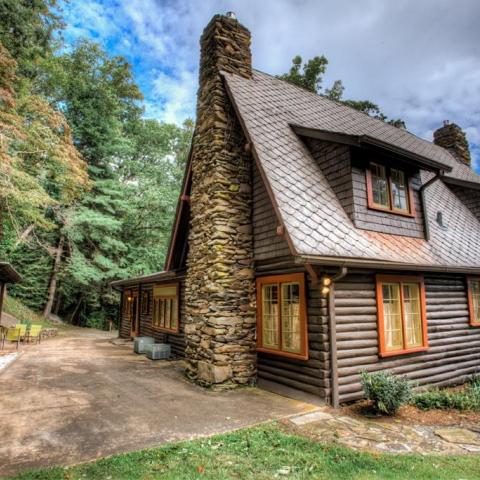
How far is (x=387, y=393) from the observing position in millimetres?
5184

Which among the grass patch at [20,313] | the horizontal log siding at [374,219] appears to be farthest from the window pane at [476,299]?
the grass patch at [20,313]

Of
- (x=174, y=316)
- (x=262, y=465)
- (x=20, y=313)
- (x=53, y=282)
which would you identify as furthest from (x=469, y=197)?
(x=53, y=282)

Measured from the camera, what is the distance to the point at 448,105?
68.3ft

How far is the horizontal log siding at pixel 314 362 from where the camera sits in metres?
5.66

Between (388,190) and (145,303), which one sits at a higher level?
(388,190)

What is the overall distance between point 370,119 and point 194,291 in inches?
335

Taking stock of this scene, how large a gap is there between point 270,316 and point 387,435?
3108mm

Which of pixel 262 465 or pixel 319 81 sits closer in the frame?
pixel 262 465

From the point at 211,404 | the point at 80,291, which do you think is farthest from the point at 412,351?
the point at 80,291

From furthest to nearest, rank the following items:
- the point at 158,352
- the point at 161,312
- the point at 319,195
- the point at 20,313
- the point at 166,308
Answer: the point at 20,313 → the point at 161,312 → the point at 166,308 → the point at 158,352 → the point at 319,195

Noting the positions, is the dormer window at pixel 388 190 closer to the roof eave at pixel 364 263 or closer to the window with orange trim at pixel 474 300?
the roof eave at pixel 364 263

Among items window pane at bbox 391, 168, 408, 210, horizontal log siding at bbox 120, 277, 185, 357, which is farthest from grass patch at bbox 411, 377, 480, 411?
horizontal log siding at bbox 120, 277, 185, 357

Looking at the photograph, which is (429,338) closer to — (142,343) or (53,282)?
(142,343)

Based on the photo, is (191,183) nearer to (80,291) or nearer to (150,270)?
(150,270)
